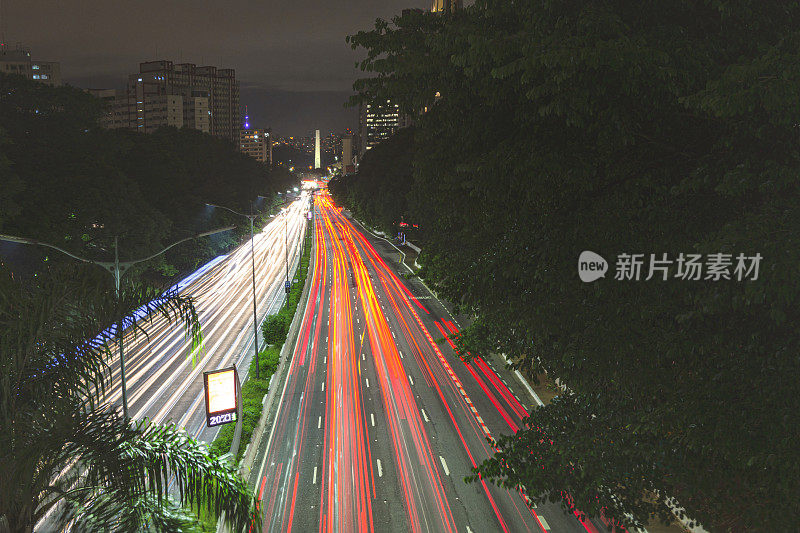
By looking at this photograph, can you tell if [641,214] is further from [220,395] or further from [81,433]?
[220,395]

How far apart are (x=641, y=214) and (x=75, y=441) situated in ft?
22.9

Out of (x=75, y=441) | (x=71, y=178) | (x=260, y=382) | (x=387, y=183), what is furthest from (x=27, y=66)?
(x=75, y=441)

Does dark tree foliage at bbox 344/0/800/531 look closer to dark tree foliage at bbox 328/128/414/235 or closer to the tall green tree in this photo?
the tall green tree

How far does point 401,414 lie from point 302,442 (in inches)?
178

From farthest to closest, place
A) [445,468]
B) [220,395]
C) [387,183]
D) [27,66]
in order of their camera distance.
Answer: [27,66] < [387,183] < [220,395] < [445,468]

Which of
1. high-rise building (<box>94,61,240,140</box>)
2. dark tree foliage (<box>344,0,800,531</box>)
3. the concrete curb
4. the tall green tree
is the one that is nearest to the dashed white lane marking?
the concrete curb

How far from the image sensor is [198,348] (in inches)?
1186

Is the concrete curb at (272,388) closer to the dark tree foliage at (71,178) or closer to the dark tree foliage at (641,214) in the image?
Answer: the dark tree foliage at (641,214)

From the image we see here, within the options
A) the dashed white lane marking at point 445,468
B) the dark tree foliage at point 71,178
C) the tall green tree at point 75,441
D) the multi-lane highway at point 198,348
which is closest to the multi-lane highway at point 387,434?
the dashed white lane marking at point 445,468

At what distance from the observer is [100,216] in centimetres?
3641

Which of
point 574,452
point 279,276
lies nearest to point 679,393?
point 574,452

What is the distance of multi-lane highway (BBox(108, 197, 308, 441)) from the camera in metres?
23.9

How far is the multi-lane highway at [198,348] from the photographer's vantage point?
78.3ft

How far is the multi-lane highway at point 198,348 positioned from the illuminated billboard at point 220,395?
129cm
